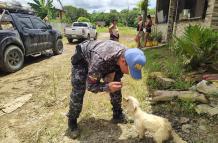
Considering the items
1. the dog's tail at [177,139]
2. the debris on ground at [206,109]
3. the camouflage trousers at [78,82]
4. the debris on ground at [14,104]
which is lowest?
the debris on ground at [14,104]

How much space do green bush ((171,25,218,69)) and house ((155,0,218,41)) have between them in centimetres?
187

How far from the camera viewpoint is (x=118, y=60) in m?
3.30

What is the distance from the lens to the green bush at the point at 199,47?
6336 mm

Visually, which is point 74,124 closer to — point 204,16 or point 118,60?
point 118,60

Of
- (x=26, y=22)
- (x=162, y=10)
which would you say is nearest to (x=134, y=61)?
(x=26, y=22)

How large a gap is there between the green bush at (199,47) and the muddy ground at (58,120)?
1.47 metres

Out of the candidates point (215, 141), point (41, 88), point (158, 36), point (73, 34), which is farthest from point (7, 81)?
point (73, 34)

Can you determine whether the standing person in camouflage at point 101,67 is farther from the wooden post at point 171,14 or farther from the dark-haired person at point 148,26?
the wooden post at point 171,14

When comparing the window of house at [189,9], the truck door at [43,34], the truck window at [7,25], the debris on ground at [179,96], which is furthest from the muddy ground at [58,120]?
the window of house at [189,9]

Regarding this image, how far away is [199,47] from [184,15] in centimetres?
577

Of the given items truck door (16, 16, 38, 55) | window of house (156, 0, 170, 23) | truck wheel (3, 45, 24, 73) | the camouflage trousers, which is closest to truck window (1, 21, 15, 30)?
truck door (16, 16, 38, 55)

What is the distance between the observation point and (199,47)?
651 cm

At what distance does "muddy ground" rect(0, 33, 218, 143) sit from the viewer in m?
4.06

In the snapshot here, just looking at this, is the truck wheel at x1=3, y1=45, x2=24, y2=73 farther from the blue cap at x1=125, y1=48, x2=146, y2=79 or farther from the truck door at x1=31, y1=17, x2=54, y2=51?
the blue cap at x1=125, y1=48, x2=146, y2=79
